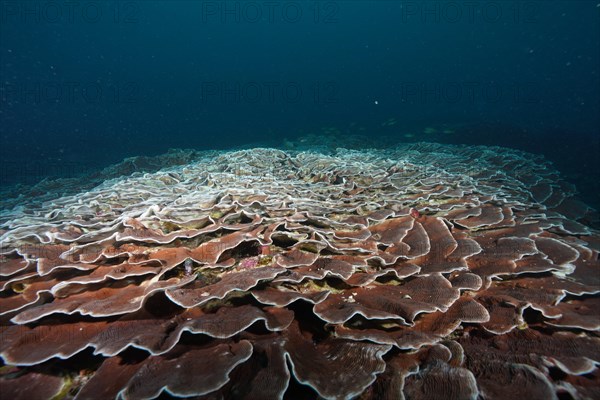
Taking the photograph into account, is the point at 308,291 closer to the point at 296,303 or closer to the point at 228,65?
the point at 296,303

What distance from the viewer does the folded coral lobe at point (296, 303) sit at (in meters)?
2.00

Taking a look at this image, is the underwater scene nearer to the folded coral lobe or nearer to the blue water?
the folded coral lobe

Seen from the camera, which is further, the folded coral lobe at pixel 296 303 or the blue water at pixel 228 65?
the blue water at pixel 228 65

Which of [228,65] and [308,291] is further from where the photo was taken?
[228,65]

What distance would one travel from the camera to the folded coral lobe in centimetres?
200

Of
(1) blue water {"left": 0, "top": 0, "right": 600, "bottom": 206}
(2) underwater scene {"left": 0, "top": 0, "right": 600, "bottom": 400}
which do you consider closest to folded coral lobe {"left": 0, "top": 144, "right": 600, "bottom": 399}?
(2) underwater scene {"left": 0, "top": 0, "right": 600, "bottom": 400}

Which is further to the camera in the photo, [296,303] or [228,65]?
[228,65]

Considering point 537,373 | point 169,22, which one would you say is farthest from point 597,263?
point 169,22

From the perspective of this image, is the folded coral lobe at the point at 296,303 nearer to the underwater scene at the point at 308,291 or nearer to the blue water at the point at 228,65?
the underwater scene at the point at 308,291

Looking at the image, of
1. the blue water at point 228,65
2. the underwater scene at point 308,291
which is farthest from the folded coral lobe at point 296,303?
the blue water at point 228,65

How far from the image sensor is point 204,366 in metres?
1.96

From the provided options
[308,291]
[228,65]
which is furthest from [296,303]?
[228,65]

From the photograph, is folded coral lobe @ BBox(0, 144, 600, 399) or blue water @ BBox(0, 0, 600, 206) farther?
blue water @ BBox(0, 0, 600, 206)

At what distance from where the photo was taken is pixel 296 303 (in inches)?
106
